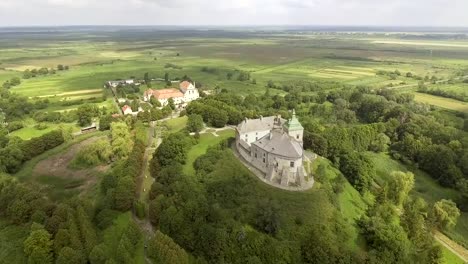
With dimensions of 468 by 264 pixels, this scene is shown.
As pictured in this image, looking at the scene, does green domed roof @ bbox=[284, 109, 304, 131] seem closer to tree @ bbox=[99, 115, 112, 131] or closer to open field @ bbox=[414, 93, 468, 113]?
tree @ bbox=[99, 115, 112, 131]

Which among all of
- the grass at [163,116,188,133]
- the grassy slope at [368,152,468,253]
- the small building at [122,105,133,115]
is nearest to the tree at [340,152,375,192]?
the grassy slope at [368,152,468,253]

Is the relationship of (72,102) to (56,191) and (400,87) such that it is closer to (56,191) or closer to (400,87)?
(56,191)

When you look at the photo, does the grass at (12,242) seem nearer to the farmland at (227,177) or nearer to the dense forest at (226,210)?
the farmland at (227,177)

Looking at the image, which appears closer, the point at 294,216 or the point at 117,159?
the point at 294,216

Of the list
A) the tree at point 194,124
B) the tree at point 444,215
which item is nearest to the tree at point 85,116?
the tree at point 194,124

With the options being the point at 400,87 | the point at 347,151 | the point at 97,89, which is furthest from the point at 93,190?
the point at 400,87

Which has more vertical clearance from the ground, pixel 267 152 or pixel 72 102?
pixel 267 152
